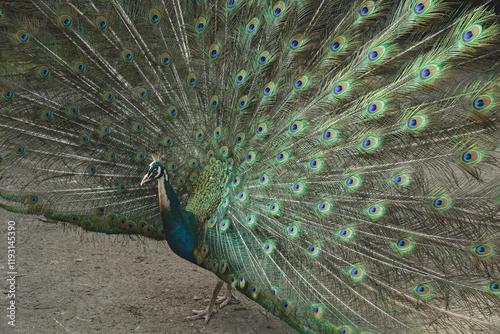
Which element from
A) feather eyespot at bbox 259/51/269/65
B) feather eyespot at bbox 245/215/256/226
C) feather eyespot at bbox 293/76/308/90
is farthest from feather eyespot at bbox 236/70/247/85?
feather eyespot at bbox 245/215/256/226

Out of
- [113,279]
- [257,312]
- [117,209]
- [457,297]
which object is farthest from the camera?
[113,279]

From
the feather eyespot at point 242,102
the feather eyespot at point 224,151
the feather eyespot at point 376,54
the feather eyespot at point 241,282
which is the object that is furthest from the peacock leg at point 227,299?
the feather eyespot at point 376,54

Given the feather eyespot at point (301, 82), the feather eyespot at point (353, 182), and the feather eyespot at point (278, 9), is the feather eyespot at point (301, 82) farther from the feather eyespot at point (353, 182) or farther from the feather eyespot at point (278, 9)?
the feather eyespot at point (353, 182)

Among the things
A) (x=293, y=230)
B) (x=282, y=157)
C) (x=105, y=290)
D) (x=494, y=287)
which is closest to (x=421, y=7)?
(x=282, y=157)

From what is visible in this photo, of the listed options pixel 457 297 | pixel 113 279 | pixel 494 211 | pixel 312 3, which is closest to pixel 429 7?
pixel 312 3

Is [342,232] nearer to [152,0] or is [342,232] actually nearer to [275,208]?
[275,208]

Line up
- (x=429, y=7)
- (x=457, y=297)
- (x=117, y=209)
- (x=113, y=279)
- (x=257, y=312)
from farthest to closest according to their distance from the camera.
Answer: (x=113, y=279), (x=257, y=312), (x=117, y=209), (x=457, y=297), (x=429, y=7)

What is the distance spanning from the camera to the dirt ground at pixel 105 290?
3.05 meters

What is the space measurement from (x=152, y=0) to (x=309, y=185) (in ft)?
4.99

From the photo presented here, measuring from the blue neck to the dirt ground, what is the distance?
27.7 inches

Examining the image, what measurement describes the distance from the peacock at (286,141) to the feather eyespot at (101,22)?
25 millimetres

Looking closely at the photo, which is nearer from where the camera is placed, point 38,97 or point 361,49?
point 361,49

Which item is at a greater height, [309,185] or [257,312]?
[309,185]

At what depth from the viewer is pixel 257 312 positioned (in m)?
3.27
